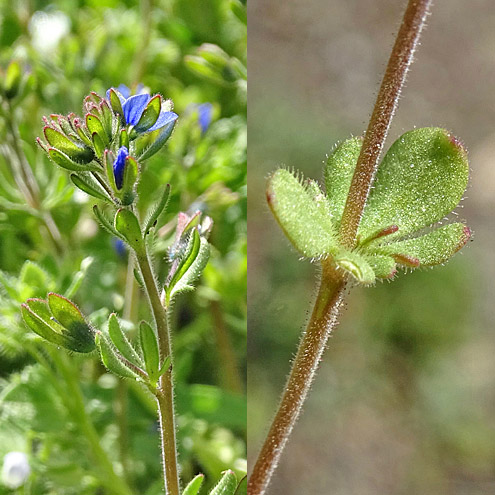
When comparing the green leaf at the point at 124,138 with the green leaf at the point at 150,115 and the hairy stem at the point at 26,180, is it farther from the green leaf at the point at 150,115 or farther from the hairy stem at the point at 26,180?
the hairy stem at the point at 26,180

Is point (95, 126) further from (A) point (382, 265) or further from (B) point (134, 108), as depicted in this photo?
(A) point (382, 265)

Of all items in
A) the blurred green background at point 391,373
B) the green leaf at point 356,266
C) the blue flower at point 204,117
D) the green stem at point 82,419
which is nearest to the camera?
the green leaf at point 356,266

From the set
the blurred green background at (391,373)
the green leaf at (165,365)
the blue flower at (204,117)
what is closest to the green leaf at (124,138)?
the green leaf at (165,365)

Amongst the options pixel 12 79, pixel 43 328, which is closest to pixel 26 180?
pixel 12 79

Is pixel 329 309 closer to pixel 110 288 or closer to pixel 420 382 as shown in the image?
pixel 110 288

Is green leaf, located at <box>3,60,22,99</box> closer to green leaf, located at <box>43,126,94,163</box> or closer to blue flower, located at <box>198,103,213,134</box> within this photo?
blue flower, located at <box>198,103,213,134</box>

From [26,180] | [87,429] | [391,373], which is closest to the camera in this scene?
[87,429]

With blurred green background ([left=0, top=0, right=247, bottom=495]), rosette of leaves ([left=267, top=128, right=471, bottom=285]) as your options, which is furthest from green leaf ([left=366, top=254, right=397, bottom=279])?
blurred green background ([left=0, top=0, right=247, bottom=495])
